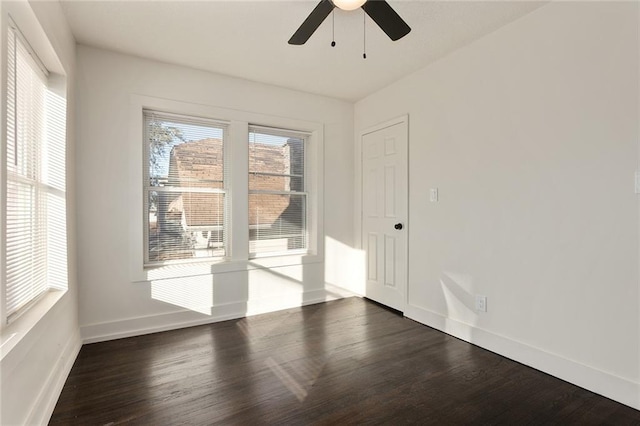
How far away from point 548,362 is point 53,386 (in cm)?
322

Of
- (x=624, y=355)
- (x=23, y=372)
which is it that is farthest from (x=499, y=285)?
(x=23, y=372)

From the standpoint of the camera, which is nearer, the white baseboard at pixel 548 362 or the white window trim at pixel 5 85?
the white window trim at pixel 5 85

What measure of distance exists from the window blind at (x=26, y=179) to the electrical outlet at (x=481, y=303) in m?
3.06

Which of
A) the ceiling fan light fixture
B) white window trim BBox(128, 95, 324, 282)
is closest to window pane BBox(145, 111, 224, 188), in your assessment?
white window trim BBox(128, 95, 324, 282)

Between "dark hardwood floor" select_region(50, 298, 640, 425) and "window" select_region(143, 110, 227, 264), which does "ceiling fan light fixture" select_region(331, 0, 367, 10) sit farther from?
"dark hardwood floor" select_region(50, 298, 640, 425)

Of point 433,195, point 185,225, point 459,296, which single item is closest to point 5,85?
point 185,225

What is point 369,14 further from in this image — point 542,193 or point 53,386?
point 53,386

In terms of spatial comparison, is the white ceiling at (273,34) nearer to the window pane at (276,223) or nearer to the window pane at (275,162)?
the window pane at (275,162)

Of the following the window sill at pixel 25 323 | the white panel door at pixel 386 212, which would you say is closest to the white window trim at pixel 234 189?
the white panel door at pixel 386 212

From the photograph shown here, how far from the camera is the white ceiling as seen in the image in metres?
2.26

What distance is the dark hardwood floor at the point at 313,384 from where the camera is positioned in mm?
1794

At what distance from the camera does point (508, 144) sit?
250 centimetres

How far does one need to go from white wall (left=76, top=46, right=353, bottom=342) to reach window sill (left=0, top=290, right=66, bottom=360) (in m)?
0.71

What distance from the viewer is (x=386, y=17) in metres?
1.94
